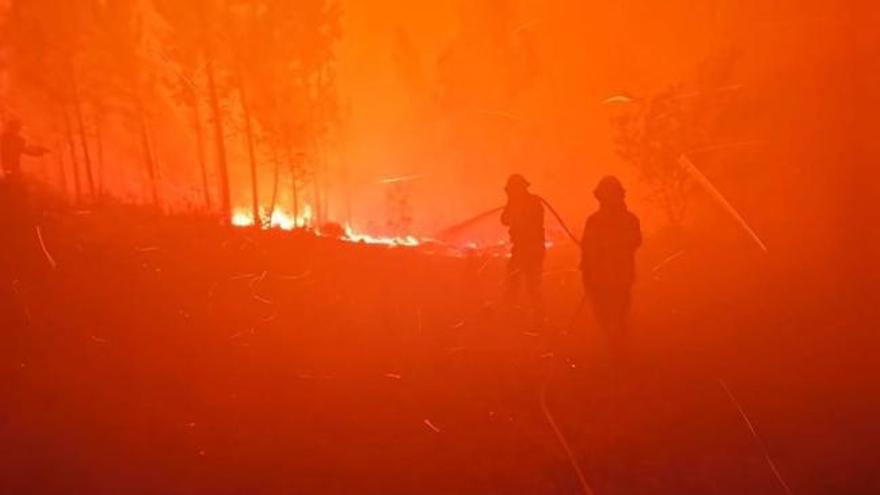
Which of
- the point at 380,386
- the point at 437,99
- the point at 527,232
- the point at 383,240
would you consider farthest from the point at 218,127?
the point at 437,99

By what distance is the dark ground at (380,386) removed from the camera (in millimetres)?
6578

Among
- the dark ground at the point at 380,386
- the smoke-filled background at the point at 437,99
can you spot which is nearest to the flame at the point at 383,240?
the smoke-filled background at the point at 437,99

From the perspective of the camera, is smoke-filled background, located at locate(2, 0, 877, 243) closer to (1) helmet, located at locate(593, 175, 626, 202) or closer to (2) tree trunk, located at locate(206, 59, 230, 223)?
(2) tree trunk, located at locate(206, 59, 230, 223)

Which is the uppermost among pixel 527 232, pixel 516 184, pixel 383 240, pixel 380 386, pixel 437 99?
pixel 437 99

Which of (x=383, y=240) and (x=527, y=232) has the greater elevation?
(x=527, y=232)

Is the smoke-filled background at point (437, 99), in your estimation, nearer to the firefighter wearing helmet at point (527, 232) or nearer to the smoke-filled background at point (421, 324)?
the smoke-filled background at point (421, 324)

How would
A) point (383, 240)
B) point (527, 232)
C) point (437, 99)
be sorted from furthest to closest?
point (437, 99)
point (383, 240)
point (527, 232)

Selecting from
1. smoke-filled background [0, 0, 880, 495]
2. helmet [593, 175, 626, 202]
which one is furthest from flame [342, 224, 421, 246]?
helmet [593, 175, 626, 202]

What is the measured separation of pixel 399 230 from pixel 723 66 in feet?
70.2

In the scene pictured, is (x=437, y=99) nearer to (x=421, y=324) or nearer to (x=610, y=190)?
(x=421, y=324)

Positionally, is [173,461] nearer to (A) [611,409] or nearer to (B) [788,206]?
(A) [611,409]

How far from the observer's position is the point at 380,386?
360 inches

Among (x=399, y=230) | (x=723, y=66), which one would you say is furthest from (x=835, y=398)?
(x=399, y=230)

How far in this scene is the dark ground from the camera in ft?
21.6
